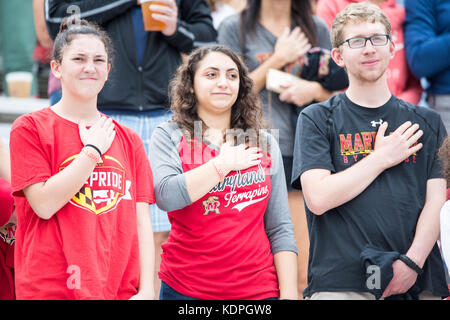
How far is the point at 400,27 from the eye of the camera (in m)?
4.03

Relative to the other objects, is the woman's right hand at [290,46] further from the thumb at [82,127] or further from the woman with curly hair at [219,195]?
the thumb at [82,127]

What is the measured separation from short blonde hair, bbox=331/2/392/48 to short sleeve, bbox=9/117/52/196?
142 cm

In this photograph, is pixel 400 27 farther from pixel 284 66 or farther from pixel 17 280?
pixel 17 280

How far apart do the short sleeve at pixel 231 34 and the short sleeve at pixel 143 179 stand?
49.4 inches

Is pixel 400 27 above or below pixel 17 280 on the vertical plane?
above

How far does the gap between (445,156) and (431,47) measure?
1319 mm

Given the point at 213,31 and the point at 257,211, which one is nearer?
the point at 257,211

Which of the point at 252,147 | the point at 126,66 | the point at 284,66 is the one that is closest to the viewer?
the point at 252,147

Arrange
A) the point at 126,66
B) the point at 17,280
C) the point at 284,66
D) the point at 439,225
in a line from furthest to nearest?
the point at 284,66 → the point at 126,66 → the point at 439,225 → the point at 17,280

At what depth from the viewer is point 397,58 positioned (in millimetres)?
3982

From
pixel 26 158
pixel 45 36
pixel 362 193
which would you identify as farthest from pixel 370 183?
pixel 45 36
